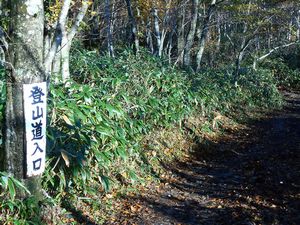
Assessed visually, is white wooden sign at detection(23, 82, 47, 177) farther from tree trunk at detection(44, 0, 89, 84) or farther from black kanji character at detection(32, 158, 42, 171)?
tree trunk at detection(44, 0, 89, 84)

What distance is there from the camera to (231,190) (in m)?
6.01

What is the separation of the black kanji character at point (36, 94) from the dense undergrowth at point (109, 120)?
732 millimetres

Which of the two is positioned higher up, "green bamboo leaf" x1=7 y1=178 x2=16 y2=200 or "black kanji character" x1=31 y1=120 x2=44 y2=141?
"black kanji character" x1=31 y1=120 x2=44 y2=141

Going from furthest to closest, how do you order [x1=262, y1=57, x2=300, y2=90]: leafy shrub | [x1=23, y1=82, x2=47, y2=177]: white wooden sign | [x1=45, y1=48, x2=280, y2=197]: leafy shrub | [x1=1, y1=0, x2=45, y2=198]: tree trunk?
[x1=262, y1=57, x2=300, y2=90]: leafy shrub, [x1=45, y1=48, x2=280, y2=197]: leafy shrub, [x1=23, y1=82, x2=47, y2=177]: white wooden sign, [x1=1, y1=0, x2=45, y2=198]: tree trunk

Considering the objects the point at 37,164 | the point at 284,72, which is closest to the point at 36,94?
the point at 37,164

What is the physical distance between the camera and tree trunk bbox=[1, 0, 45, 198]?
11.4 feet

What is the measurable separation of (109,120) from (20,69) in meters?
2.43

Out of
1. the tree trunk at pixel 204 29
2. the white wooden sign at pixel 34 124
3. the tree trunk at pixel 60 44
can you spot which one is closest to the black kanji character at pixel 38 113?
the white wooden sign at pixel 34 124

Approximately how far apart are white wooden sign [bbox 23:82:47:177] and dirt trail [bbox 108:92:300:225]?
1573 mm

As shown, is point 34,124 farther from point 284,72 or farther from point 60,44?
point 284,72

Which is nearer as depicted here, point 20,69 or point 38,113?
point 20,69

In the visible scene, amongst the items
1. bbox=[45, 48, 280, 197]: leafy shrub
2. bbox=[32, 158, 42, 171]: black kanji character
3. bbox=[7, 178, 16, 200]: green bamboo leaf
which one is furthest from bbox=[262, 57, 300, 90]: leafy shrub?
bbox=[7, 178, 16, 200]: green bamboo leaf

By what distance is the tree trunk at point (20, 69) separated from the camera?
3.47m

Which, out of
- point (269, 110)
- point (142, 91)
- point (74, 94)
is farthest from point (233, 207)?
point (269, 110)
